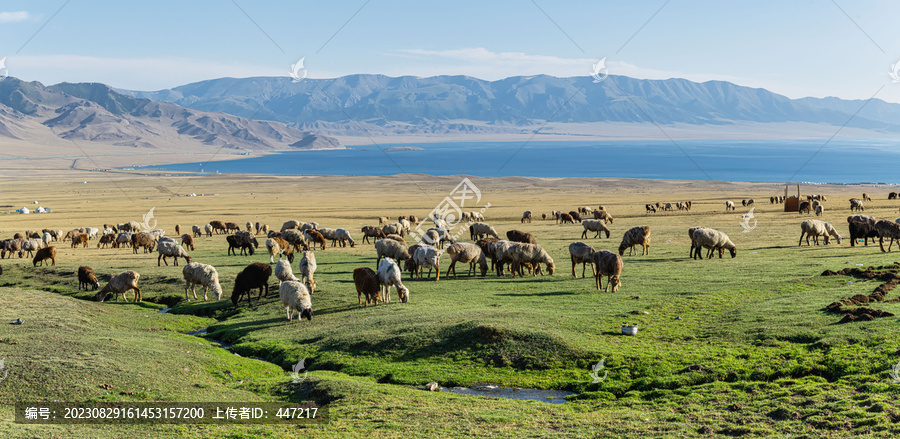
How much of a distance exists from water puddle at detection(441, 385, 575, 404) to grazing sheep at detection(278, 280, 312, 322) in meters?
9.16

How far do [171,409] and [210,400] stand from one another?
1.02 meters

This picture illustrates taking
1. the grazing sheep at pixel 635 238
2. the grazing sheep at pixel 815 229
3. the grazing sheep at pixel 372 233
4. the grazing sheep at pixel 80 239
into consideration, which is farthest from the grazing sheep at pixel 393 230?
the grazing sheep at pixel 815 229

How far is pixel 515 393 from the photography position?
55.2ft

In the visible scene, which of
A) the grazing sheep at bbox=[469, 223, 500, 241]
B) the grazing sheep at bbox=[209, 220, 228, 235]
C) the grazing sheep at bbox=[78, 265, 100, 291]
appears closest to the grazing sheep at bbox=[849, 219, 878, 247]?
the grazing sheep at bbox=[469, 223, 500, 241]

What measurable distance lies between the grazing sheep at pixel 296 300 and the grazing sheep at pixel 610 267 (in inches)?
481

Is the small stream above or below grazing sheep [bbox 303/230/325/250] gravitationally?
below

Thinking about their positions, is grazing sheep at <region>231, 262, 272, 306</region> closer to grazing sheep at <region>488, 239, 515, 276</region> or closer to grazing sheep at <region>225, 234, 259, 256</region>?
grazing sheep at <region>488, 239, 515, 276</region>

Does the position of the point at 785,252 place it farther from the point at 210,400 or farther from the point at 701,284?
the point at 210,400

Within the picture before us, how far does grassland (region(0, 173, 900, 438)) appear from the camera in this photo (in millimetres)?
13656

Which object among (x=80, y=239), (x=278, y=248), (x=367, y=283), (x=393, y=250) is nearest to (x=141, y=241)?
(x=80, y=239)

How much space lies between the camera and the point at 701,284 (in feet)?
89.0

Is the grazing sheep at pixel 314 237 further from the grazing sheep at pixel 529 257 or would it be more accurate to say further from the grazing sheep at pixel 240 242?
the grazing sheep at pixel 529 257

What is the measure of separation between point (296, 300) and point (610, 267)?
13.0 m

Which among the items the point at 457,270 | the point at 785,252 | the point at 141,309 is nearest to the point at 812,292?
the point at 785,252
